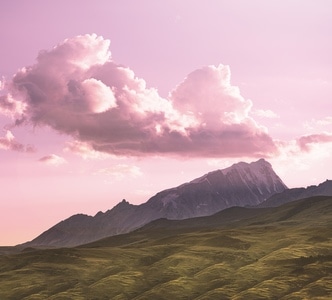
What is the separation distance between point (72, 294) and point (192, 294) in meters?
39.3

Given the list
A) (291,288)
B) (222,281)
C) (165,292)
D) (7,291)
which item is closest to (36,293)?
(7,291)

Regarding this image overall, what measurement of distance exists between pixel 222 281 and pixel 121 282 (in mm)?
34320

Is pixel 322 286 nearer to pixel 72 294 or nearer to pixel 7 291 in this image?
pixel 72 294

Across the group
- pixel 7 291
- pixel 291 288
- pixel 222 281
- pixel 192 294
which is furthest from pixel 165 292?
pixel 7 291

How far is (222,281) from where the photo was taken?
638 feet

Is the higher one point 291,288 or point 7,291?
point 7,291

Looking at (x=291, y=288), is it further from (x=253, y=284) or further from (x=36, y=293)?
(x=36, y=293)

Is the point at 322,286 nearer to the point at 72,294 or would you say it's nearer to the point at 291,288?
the point at 291,288

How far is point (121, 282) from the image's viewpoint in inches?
7771

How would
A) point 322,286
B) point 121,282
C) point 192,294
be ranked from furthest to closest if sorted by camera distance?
point 121,282 → point 192,294 → point 322,286

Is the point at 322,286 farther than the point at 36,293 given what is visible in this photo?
No

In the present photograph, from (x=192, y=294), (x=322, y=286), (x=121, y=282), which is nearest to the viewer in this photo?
(x=322, y=286)

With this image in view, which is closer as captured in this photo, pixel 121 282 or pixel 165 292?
pixel 165 292

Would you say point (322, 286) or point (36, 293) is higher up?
point (36, 293)
